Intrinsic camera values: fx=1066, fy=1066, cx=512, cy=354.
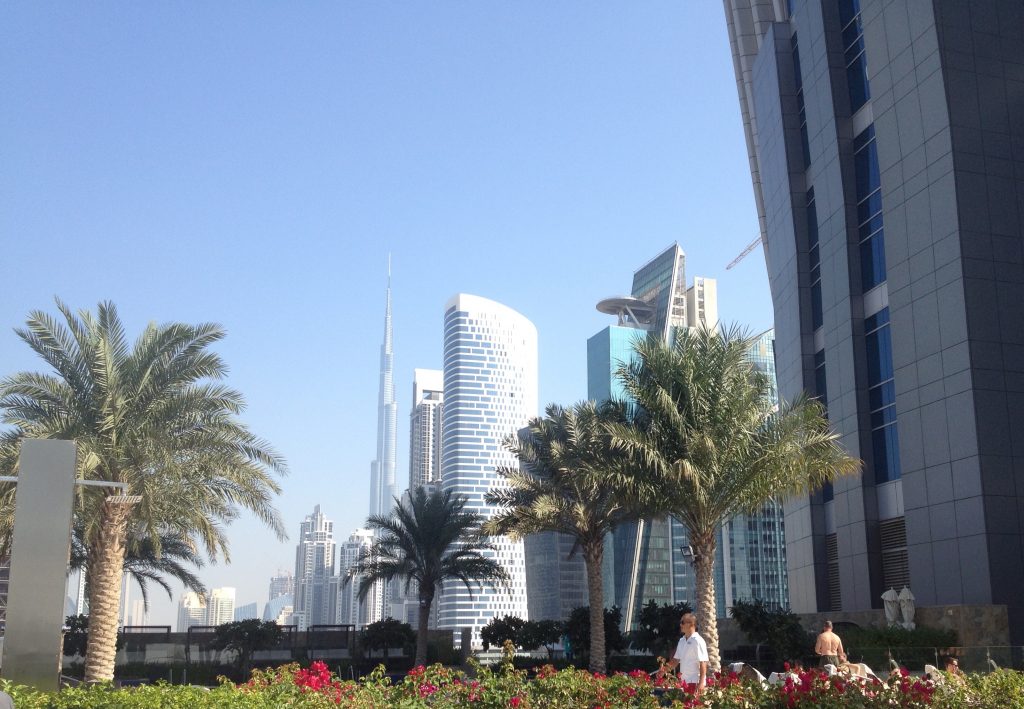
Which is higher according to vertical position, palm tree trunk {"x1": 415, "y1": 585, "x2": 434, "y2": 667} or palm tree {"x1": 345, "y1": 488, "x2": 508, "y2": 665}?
palm tree {"x1": 345, "y1": 488, "x2": 508, "y2": 665}

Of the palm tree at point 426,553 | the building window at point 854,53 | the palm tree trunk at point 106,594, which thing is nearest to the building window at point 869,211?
the building window at point 854,53

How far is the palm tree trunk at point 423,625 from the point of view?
134 ft

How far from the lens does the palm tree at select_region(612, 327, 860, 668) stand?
79.4 ft

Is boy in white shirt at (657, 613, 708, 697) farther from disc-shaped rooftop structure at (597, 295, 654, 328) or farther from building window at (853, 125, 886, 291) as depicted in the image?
disc-shaped rooftop structure at (597, 295, 654, 328)

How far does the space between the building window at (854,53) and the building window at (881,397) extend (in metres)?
8.70

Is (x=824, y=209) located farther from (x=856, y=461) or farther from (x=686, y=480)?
(x=686, y=480)

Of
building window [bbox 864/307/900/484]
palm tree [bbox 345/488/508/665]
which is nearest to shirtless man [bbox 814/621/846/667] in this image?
building window [bbox 864/307/900/484]

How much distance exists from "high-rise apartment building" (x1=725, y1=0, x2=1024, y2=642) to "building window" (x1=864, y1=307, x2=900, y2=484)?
0.23ft

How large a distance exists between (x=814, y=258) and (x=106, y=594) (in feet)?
102

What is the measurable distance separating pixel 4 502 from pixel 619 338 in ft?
407

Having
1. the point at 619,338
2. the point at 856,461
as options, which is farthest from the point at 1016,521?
the point at 619,338

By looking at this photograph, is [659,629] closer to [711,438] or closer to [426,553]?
[426,553]

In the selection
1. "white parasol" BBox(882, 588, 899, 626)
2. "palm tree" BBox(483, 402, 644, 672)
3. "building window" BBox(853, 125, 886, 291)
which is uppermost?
"building window" BBox(853, 125, 886, 291)

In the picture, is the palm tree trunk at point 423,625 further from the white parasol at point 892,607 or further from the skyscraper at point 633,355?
the skyscraper at point 633,355
